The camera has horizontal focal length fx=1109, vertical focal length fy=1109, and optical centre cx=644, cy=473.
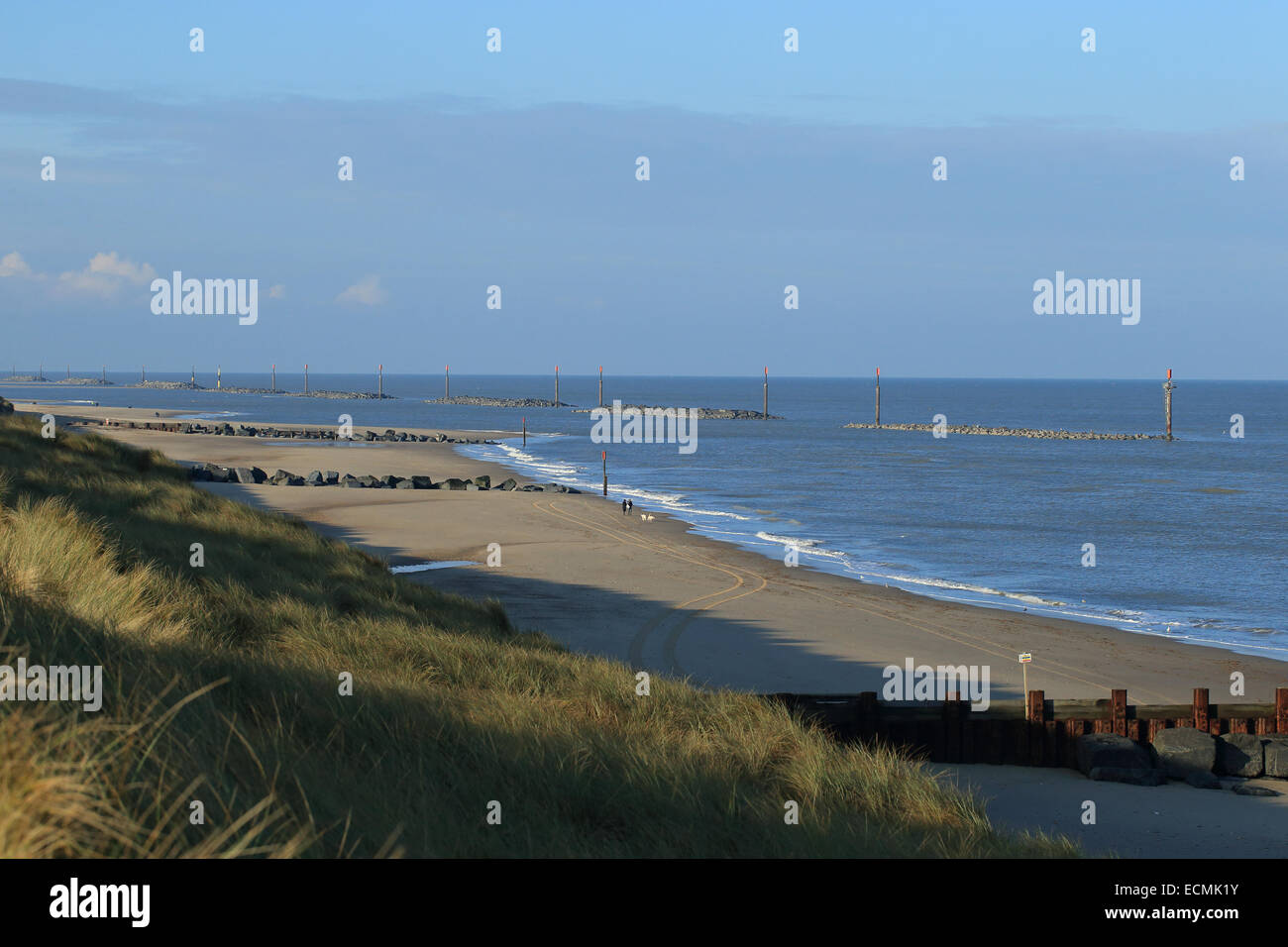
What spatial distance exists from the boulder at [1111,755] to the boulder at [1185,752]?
0.33m

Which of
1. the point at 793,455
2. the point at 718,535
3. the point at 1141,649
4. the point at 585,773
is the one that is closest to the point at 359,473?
the point at 718,535

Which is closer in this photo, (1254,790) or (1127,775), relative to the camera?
(1254,790)

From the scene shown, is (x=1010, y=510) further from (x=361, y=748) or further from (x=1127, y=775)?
(x=361, y=748)

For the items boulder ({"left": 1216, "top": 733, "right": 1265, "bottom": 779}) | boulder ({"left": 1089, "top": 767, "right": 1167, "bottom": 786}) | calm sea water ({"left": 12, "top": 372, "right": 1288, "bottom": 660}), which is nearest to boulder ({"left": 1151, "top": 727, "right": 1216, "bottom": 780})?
boulder ({"left": 1216, "top": 733, "right": 1265, "bottom": 779})

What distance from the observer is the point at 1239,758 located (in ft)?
49.6

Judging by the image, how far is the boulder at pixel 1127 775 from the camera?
14.6 meters

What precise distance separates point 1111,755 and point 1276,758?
2354 millimetres

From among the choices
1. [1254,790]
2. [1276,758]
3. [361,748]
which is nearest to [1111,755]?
[1254,790]

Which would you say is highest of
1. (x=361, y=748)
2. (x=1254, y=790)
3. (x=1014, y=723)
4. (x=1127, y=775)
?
(x=361, y=748)

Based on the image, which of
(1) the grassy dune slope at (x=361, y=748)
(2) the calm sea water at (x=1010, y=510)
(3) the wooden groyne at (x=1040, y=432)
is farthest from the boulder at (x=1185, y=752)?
(3) the wooden groyne at (x=1040, y=432)

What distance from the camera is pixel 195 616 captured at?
11281 mm

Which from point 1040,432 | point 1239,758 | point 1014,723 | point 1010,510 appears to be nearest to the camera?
point 1239,758

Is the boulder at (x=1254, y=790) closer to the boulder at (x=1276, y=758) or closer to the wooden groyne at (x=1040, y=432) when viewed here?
the boulder at (x=1276, y=758)
